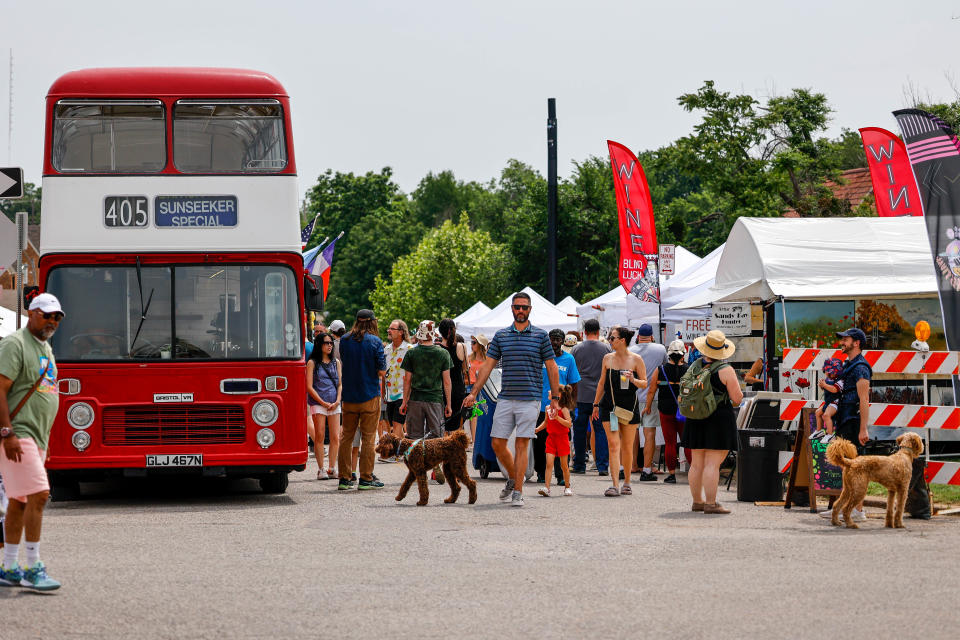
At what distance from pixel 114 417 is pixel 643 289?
1247cm

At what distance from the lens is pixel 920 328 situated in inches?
728

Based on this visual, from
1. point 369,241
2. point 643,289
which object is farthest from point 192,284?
point 369,241

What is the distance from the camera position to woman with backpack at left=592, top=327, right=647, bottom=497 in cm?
1474

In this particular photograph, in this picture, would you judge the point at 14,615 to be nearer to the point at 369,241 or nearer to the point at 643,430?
the point at 643,430

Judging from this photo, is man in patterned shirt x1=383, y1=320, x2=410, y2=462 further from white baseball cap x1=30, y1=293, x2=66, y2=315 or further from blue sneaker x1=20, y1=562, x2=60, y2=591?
blue sneaker x1=20, y1=562, x2=60, y2=591

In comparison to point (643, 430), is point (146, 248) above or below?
above

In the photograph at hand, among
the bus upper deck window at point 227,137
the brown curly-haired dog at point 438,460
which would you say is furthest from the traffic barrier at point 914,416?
the bus upper deck window at point 227,137

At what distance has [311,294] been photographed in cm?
1408

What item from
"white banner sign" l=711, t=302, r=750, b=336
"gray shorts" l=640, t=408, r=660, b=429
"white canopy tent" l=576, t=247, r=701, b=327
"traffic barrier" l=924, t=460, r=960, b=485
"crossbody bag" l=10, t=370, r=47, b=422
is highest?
"white canopy tent" l=576, t=247, r=701, b=327

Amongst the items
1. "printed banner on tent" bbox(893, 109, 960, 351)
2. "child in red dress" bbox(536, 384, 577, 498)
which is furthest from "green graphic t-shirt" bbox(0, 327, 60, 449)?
"printed banner on tent" bbox(893, 109, 960, 351)

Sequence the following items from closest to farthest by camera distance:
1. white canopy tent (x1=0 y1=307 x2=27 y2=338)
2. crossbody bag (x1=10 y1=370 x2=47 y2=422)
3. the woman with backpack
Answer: crossbody bag (x1=10 y1=370 x2=47 y2=422) < the woman with backpack < white canopy tent (x1=0 y1=307 x2=27 y2=338)

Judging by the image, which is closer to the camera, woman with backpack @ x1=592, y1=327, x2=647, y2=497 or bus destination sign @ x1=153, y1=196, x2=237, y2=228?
bus destination sign @ x1=153, y1=196, x2=237, y2=228

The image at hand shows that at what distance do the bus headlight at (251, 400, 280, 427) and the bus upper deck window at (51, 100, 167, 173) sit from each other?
8.58 feet

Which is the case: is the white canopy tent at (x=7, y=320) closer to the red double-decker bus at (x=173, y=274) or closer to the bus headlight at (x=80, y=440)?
the red double-decker bus at (x=173, y=274)
